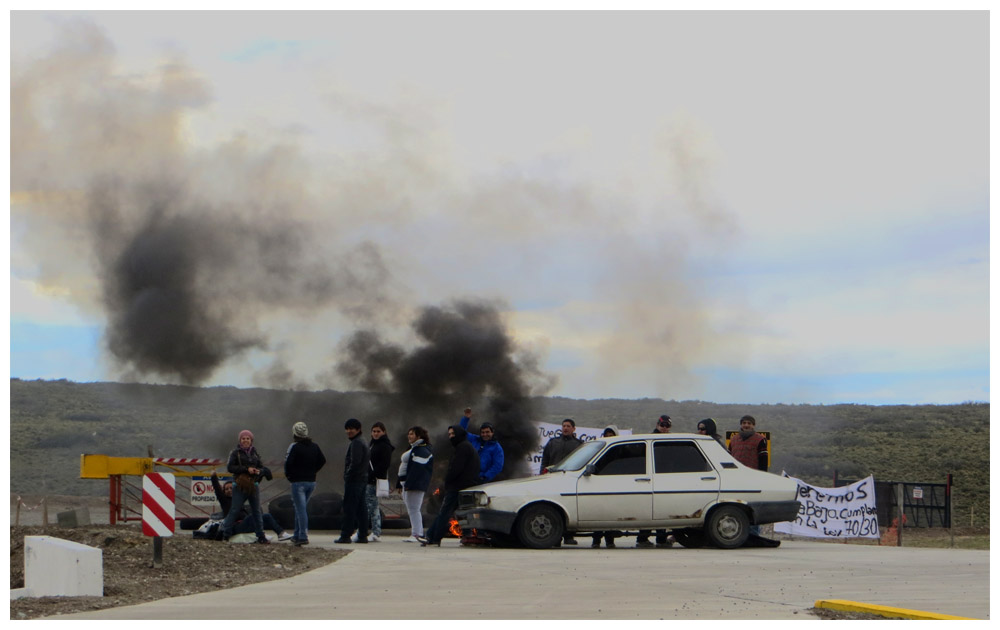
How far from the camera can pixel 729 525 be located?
16062 mm

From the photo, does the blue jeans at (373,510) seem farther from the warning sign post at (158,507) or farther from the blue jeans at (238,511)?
the warning sign post at (158,507)

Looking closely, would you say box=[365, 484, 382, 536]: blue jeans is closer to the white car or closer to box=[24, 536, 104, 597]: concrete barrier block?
the white car

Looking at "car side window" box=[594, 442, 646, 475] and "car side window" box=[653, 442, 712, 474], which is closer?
"car side window" box=[594, 442, 646, 475]

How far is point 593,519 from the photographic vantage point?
16.0 meters

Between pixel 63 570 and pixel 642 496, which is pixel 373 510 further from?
pixel 63 570

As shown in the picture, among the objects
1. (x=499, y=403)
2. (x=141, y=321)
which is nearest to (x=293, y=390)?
(x=141, y=321)

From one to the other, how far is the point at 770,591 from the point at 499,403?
26.0 metres

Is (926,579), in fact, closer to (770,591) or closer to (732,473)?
(770,591)

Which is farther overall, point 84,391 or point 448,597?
point 84,391

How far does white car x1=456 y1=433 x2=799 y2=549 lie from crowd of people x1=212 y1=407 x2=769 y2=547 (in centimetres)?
46

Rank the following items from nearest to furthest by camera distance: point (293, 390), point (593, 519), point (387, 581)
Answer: point (387, 581), point (593, 519), point (293, 390)

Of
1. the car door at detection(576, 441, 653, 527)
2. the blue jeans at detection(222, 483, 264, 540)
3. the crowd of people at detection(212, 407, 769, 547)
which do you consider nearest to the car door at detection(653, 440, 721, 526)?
the car door at detection(576, 441, 653, 527)

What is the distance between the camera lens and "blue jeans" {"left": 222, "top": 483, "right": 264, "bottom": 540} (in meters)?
15.9

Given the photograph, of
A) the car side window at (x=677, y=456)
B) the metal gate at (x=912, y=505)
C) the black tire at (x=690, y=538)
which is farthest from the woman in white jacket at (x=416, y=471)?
the metal gate at (x=912, y=505)
